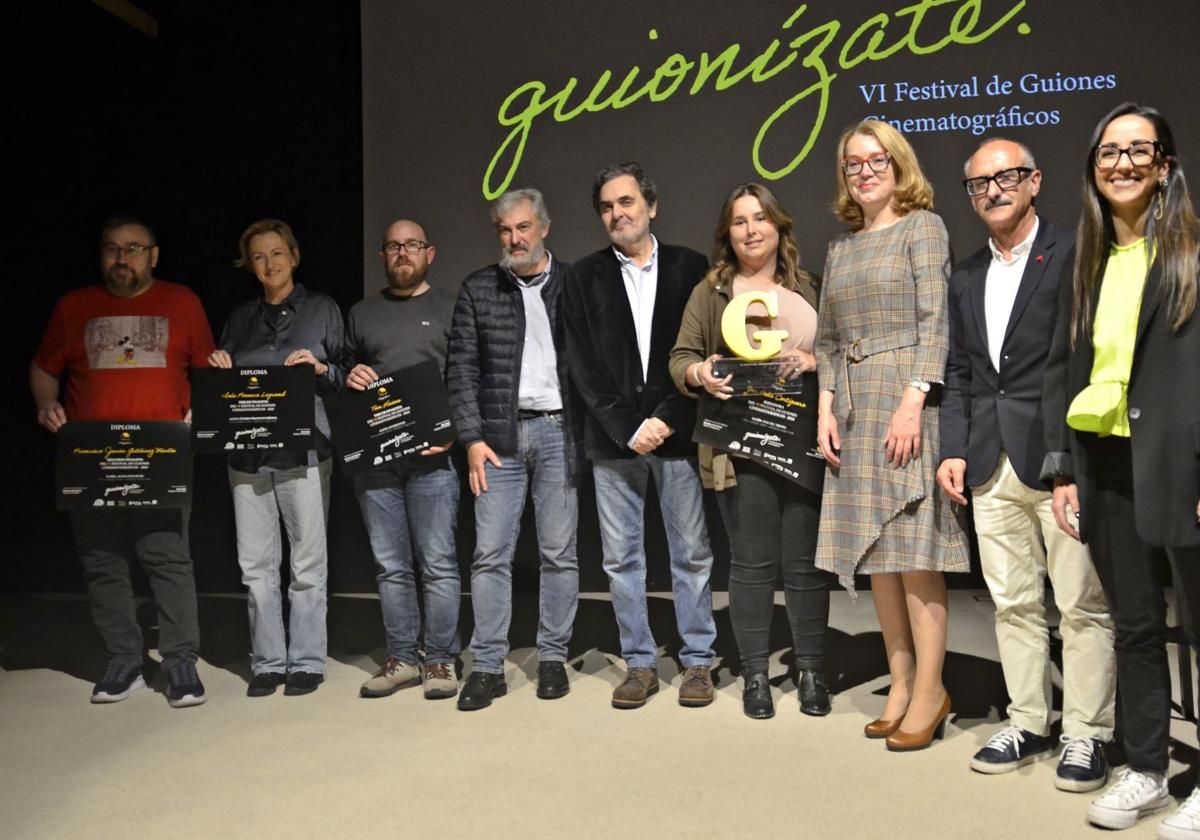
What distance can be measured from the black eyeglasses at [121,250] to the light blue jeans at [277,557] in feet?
2.67

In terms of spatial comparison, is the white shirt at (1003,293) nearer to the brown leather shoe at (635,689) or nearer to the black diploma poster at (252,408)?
the brown leather shoe at (635,689)

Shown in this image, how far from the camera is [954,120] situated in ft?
16.3

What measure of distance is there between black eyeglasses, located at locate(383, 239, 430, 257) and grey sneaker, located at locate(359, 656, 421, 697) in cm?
139

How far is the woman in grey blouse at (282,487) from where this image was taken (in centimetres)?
372

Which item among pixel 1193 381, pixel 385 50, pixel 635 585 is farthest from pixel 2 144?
pixel 1193 381

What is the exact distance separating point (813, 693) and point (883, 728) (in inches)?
11.1

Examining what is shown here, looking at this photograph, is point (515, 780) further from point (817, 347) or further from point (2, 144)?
point (2, 144)

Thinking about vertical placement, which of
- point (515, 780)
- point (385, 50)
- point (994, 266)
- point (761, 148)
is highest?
point (385, 50)

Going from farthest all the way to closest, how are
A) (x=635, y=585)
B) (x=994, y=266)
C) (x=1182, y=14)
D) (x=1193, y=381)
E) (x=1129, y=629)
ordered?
(x=1182, y=14), (x=635, y=585), (x=994, y=266), (x=1129, y=629), (x=1193, y=381)

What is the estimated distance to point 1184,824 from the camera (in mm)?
2293

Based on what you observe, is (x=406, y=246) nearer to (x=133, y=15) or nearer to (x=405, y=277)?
(x=405, y=277)

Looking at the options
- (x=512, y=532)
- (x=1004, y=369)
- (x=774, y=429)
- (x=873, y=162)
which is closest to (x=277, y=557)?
(x=512, y=532)

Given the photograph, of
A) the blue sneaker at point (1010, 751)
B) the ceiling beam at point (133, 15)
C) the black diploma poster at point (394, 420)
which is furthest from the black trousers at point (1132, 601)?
the ceiling beam at point (133, 15)

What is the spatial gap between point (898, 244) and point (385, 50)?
3.20 m
